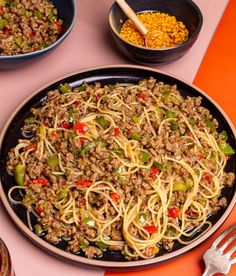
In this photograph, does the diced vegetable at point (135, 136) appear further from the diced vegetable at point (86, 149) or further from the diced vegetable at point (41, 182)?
the diced vegetable at point (41, 182)

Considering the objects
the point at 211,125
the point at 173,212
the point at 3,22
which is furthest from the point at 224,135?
the point at 3,22

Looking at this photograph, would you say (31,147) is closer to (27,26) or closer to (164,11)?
(27,26)

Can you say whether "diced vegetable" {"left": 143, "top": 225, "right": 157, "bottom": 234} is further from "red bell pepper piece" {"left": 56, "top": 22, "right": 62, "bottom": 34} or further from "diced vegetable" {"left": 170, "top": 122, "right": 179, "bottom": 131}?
"red bell pepper piece" {"left": 56, "top": 22, "right": 62, "bottom": 34}

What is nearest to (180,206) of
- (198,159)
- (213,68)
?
(198,159)

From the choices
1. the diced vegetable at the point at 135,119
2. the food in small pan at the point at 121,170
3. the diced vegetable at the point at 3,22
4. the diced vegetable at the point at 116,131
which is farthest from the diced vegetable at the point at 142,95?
the diced vegetable at the point at 3,22

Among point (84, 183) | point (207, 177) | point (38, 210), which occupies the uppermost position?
point (207, 177)

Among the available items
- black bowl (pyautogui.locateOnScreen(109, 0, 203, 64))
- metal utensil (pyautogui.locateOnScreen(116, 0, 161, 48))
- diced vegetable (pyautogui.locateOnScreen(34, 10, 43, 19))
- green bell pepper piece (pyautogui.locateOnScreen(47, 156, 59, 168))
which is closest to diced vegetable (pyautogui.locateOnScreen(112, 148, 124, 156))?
green bell pepper piece (pyautogui.locateOnScreen(47, 156, 59, 168))
